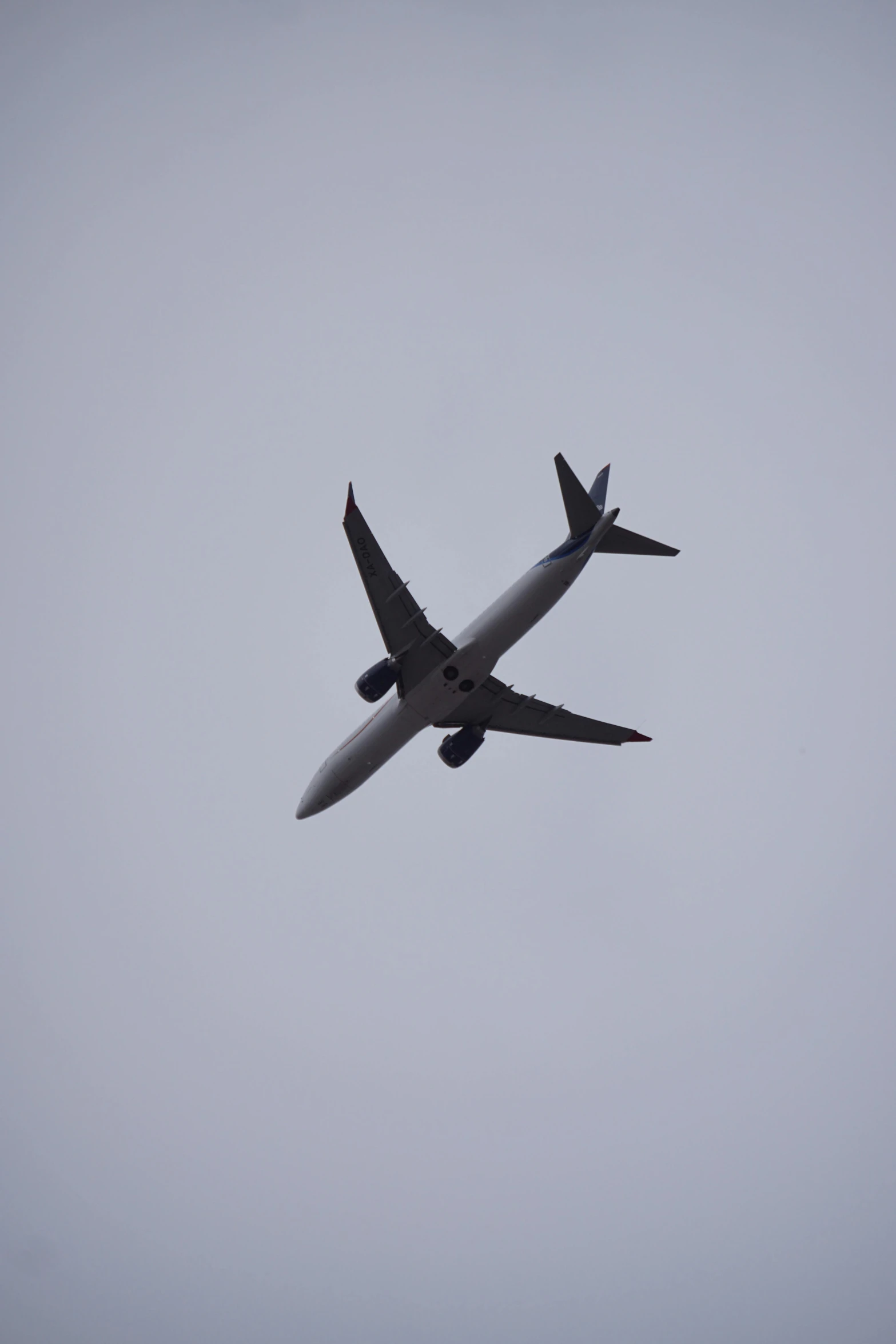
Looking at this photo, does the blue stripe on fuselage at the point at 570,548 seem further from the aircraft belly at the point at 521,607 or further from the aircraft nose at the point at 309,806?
the aircraft nose at the point at 309,806

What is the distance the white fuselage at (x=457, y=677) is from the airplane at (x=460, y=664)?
0.10ft

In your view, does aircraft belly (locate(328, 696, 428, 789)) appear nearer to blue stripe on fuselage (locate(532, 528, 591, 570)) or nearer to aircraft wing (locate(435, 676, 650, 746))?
aircraft wing (locate(435, 676, 650, 746))

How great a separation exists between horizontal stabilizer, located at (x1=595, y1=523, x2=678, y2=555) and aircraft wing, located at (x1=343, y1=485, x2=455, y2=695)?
5.75 metres

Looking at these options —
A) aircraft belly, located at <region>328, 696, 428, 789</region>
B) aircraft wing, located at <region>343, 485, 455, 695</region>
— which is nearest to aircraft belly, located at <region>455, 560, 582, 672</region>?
aircraft wing, located at <region>343, 485, 455, 695</region>

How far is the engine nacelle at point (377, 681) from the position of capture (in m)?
30.5

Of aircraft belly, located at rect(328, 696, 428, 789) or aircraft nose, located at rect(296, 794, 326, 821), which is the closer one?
aircraft belly, located at rect(328, 696, 428, 789)

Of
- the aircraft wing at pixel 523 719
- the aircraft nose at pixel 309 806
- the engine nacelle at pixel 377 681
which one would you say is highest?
the engine nacelle at pixel 377 681

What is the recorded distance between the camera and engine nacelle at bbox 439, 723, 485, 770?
32.9 metres

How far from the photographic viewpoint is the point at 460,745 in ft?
108

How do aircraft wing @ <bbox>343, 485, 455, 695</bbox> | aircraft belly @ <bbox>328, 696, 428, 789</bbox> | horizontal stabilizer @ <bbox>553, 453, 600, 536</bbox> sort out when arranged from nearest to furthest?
horizontal stabilizer @ <bbox>553, 453, 600, 536</bbox> → aircraft wing @ <bbox>343, 485, 455, 695</bbox> → aircraft belly @ <bbox>328, 696, 428, 789</bbox>

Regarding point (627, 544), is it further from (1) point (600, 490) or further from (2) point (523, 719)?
(2) point (523, 719)

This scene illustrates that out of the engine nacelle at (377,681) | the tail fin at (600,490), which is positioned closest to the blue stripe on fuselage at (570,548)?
the tail fin at (600,490)

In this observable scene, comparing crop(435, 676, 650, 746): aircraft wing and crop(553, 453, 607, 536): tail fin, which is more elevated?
crop(553, 453, 607, 536): tail fin

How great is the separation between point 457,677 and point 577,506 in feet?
21.4
